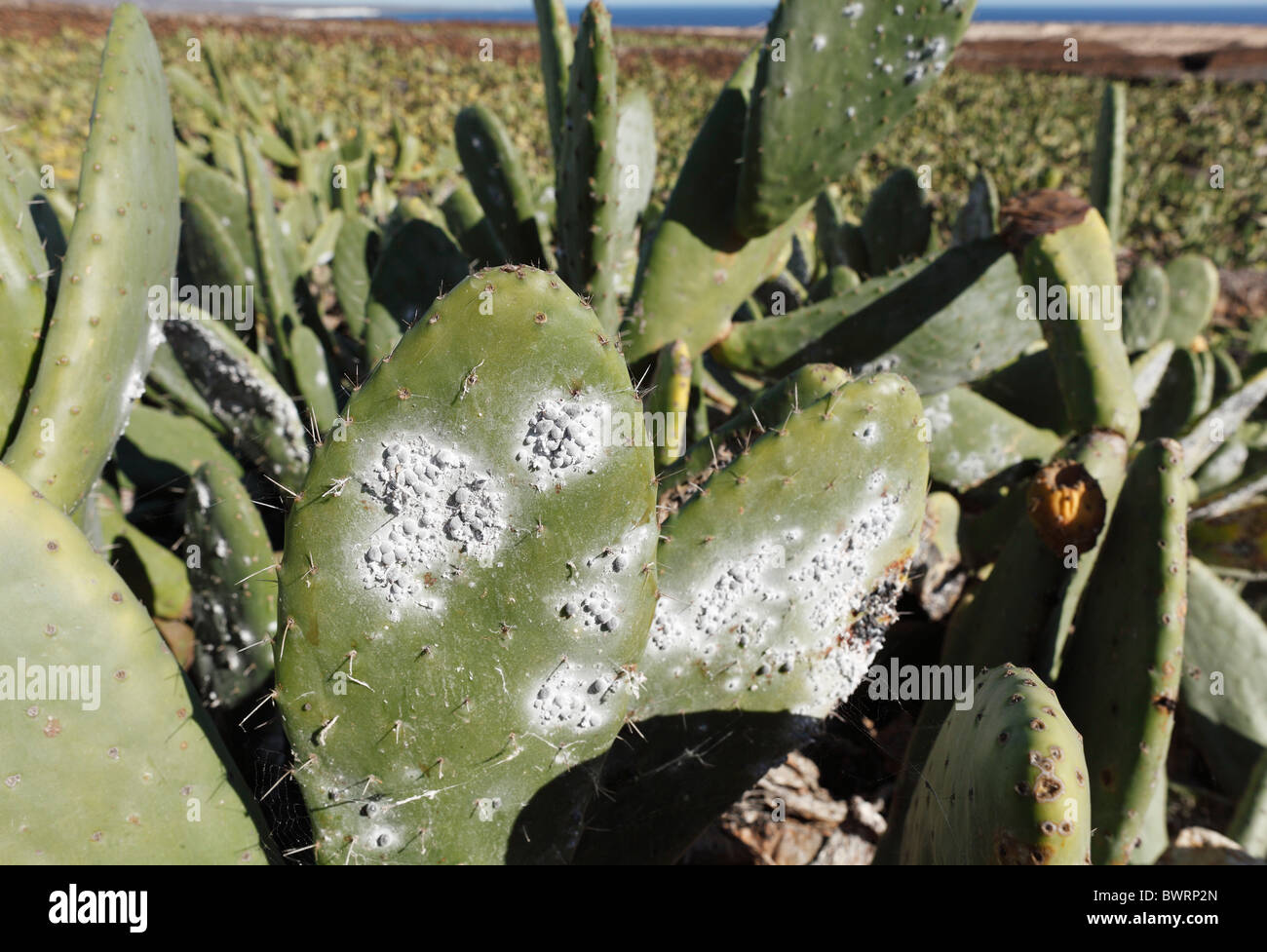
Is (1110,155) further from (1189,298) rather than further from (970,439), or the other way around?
(970,439)

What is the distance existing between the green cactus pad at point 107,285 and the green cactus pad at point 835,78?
3.54ft

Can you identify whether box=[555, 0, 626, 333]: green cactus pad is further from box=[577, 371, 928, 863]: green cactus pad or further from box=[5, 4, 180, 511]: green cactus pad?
box=[5, 4, 180, 511]: green cactus pad

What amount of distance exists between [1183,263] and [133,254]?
10.4 ft

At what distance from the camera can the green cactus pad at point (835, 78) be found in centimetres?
162

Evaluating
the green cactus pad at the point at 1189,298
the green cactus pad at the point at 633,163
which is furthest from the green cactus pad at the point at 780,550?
the green cactus pad at the point at 1189,298

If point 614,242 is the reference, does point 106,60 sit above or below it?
above

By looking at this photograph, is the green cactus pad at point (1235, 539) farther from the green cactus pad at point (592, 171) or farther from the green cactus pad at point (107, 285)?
the green cactus pad at point (107, 285)

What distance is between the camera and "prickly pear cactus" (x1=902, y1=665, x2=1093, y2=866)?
71 centimetres

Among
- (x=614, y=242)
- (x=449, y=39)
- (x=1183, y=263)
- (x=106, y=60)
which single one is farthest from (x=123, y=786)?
(x=449, y=39)

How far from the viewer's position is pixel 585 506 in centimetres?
89

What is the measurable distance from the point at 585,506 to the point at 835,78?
1.19 m
